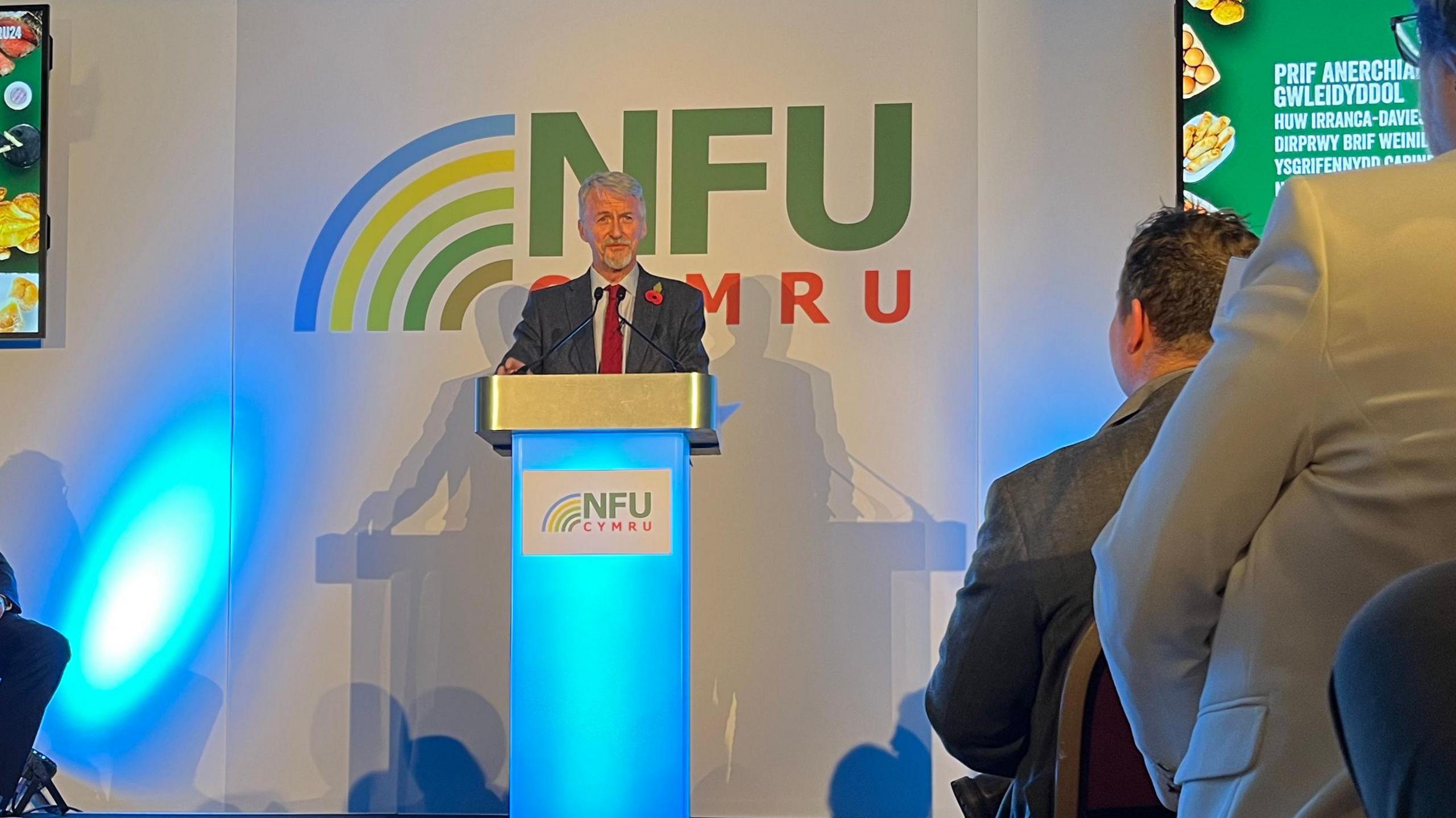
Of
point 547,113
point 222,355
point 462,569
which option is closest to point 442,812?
point 462,569

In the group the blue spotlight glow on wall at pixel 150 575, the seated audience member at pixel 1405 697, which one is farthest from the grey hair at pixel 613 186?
the seated audience member at pixel 1405 697

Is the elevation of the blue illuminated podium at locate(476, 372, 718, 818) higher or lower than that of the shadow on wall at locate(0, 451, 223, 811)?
higher

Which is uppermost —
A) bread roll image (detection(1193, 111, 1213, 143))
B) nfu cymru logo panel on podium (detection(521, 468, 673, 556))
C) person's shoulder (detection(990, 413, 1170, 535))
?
bread roll image (detection(1193, 111, 1213, 143))

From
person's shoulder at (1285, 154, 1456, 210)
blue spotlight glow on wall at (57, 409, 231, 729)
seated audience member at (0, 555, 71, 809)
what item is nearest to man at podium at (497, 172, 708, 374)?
blue spotlight glow on wall at (57, 409, 231, 729)

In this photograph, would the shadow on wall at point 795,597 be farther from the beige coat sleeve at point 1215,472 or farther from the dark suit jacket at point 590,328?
the beige coat sleeve at point 1215,472

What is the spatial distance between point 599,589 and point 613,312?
3.75ft

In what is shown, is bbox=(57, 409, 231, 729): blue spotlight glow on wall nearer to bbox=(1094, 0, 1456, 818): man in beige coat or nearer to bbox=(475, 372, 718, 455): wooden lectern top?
bbox=(475, 372, 718, 455): wooden lectern top

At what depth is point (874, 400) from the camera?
4941mm

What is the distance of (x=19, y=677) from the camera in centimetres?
440

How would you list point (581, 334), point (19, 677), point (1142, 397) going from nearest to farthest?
A: point (1142, 397) → point (581, 334) → point (19, 677)

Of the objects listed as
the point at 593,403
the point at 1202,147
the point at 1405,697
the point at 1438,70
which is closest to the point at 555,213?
the point at 593,403

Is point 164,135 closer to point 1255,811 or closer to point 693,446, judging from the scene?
point 693,446

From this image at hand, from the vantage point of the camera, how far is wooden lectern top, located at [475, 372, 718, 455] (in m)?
3.33

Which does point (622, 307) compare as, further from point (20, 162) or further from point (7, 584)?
point (20, 162)
